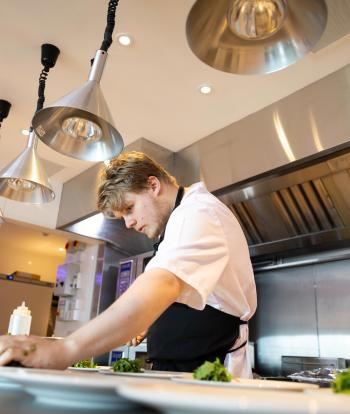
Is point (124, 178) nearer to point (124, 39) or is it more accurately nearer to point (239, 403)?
point (124, 39)

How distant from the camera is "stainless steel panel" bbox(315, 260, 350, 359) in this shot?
2.16 metres

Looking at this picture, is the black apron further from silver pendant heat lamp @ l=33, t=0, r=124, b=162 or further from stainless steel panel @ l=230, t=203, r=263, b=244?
stainless steel panel @ l=230, t=203, r=263, b=244

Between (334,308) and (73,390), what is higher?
(334,308)

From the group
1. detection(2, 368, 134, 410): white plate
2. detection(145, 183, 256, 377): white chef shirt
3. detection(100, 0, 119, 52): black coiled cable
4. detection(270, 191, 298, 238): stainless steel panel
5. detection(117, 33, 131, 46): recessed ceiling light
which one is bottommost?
detection(2, 368, 134, 410): white plate

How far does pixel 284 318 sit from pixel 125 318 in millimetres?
1858

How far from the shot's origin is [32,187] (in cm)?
205

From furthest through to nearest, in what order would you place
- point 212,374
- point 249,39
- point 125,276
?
1. point 125,276
2. point 249,39
3. point 212,374

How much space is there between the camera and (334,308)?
223 centimetres

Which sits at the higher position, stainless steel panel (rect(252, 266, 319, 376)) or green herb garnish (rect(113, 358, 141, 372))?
stainless steel panel (rect(252, 266, 319, 376))

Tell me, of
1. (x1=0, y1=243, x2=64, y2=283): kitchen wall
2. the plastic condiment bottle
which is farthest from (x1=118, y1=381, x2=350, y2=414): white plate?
(x1=0, y1=243, x2=64, y2=283): kitchen wall

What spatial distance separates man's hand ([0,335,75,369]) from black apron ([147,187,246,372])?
405 millimetres

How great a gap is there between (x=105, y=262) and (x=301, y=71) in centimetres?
230

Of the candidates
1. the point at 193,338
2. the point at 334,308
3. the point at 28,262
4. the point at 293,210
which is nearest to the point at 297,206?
the point at 293,210

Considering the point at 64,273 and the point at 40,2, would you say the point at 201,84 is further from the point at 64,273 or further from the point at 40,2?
the point at 64,273
